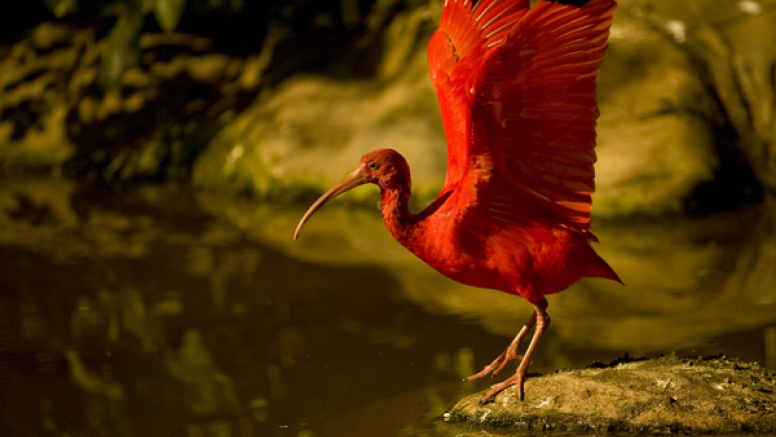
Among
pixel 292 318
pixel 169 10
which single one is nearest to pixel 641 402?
pixel 292 318

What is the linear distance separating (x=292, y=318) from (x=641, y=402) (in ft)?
5.73

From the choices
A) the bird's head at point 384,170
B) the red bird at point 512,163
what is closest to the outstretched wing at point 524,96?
the red bird at point 512,163

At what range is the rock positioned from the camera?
3.03 metres

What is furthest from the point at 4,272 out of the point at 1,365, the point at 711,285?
the point at 711,285

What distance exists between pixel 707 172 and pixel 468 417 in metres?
2.99

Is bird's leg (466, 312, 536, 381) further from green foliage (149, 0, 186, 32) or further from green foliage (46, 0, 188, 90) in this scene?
green foliage (46, 0, 188, 90)

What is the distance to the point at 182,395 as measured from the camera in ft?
11.9

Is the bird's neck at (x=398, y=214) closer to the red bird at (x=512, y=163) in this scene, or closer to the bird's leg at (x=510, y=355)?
the red bird at (x=512, y=163)

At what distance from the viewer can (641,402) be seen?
121 inches

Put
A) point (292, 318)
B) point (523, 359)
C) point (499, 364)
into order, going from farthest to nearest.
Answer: point (292, 318) → point (499, 364) → point (523, 359)

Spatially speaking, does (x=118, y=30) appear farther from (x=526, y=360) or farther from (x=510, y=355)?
(x=526, y=360)

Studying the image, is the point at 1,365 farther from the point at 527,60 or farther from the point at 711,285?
the point at 711,285

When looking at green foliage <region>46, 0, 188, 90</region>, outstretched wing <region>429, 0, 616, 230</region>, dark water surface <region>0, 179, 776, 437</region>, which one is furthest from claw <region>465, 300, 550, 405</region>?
green foliage <region>46, 0, 188, 90</region>

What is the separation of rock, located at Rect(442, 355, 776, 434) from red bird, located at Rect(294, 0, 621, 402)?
0.07m
